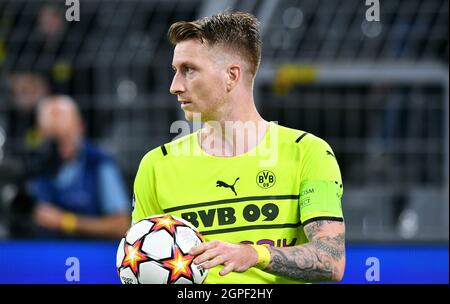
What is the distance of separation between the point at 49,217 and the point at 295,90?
2.52 metres

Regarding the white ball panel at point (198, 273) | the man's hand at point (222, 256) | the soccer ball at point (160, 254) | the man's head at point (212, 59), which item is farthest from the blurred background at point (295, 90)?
the man's hand at point (222, 256)

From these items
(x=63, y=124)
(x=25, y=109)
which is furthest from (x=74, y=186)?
(x=25, y=109)

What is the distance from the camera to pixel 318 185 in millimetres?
3988

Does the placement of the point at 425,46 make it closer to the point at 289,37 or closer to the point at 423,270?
the point at 289,37

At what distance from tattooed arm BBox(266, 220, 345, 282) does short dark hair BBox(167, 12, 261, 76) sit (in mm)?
827

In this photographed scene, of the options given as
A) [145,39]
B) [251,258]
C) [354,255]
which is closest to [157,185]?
[251,258]

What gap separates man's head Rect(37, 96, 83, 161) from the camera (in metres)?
8.45

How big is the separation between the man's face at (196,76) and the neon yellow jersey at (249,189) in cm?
29

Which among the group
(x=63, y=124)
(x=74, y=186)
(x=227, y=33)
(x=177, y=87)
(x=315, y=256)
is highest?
(x=63, y=124)

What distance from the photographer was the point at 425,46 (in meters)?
8.94

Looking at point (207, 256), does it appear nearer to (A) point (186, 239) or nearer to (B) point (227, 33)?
(A) point (186, 239)

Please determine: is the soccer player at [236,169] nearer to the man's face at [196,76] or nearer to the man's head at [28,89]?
the man's face at [196,76]

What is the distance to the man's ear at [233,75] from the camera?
4.18m

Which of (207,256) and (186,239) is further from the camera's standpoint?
(186,239)
